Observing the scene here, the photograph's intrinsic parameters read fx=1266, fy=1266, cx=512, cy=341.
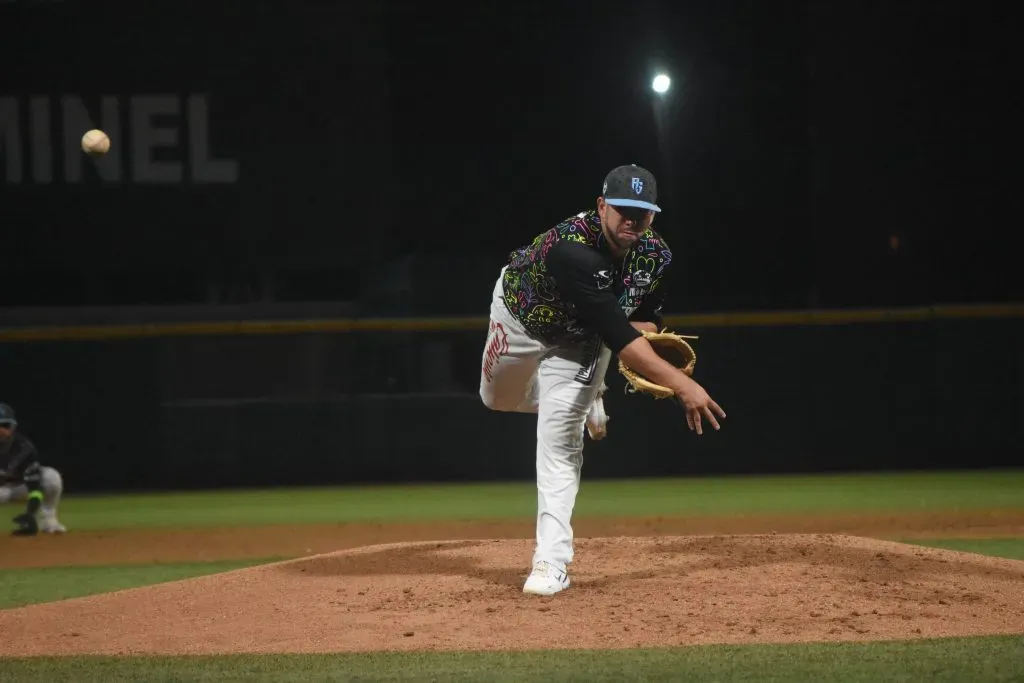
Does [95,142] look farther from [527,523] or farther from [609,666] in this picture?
[609,666]

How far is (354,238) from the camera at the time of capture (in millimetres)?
10281

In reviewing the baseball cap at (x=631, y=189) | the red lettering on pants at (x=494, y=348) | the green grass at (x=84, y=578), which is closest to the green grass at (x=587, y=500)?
the green grass at (x=84, y=578)

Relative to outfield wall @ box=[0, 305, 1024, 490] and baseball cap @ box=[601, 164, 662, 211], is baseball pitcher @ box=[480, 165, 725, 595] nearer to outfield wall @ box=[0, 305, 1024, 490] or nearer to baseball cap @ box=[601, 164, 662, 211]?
baseball cap @ box=[601, 164, 662, 211]

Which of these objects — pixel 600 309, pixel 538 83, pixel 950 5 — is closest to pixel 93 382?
pixel 538 83

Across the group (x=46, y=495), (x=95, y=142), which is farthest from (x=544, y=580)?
(x=95, y=142)

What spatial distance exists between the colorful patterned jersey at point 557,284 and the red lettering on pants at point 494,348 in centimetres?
15

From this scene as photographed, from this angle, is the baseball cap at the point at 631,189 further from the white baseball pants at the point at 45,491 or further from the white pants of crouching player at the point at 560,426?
the white baseball pants at the point at 45,491

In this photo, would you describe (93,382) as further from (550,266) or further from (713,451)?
(550,266)

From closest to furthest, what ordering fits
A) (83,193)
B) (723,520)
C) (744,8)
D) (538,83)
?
(723,520), (83,193), (538,83), (744,8)

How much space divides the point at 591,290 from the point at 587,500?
15.0ft

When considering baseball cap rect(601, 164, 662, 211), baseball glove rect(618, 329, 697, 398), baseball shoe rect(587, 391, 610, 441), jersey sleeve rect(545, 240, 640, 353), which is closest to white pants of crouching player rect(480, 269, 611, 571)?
baseball glove rect(618, 329, 697, 398)

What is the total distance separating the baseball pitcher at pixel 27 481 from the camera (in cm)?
708

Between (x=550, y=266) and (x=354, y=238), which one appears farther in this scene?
(x=354, y=238)

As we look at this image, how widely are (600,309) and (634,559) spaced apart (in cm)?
143
